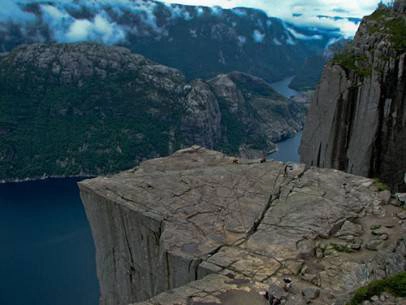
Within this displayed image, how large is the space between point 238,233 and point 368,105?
61.1 feet

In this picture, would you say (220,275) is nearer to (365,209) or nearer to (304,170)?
(365,209)

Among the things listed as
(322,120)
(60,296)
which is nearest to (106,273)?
(322,120)

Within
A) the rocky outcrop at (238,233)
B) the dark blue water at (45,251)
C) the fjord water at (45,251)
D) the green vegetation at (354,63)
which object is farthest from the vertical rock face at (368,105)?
the dark blue water at (45,251)

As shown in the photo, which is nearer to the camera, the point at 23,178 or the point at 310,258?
the point at 310,258

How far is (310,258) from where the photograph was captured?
13.1 metres

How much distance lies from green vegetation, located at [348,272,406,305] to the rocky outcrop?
563 mm

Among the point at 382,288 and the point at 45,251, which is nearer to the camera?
the point at 382,288

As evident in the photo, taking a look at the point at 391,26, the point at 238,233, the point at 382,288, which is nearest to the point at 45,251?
the point at 391,26

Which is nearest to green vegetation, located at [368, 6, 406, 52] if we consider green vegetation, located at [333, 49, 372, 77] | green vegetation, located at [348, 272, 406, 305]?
green vegetation, located at [333, 49, 372, 77]

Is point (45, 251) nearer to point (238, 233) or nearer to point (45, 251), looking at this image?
point (45, 251)

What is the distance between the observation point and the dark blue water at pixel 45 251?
305 ft

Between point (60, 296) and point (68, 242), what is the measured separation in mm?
29158

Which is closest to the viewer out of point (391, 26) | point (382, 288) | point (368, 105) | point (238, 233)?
point (382, 288)

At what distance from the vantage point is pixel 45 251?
114 m
